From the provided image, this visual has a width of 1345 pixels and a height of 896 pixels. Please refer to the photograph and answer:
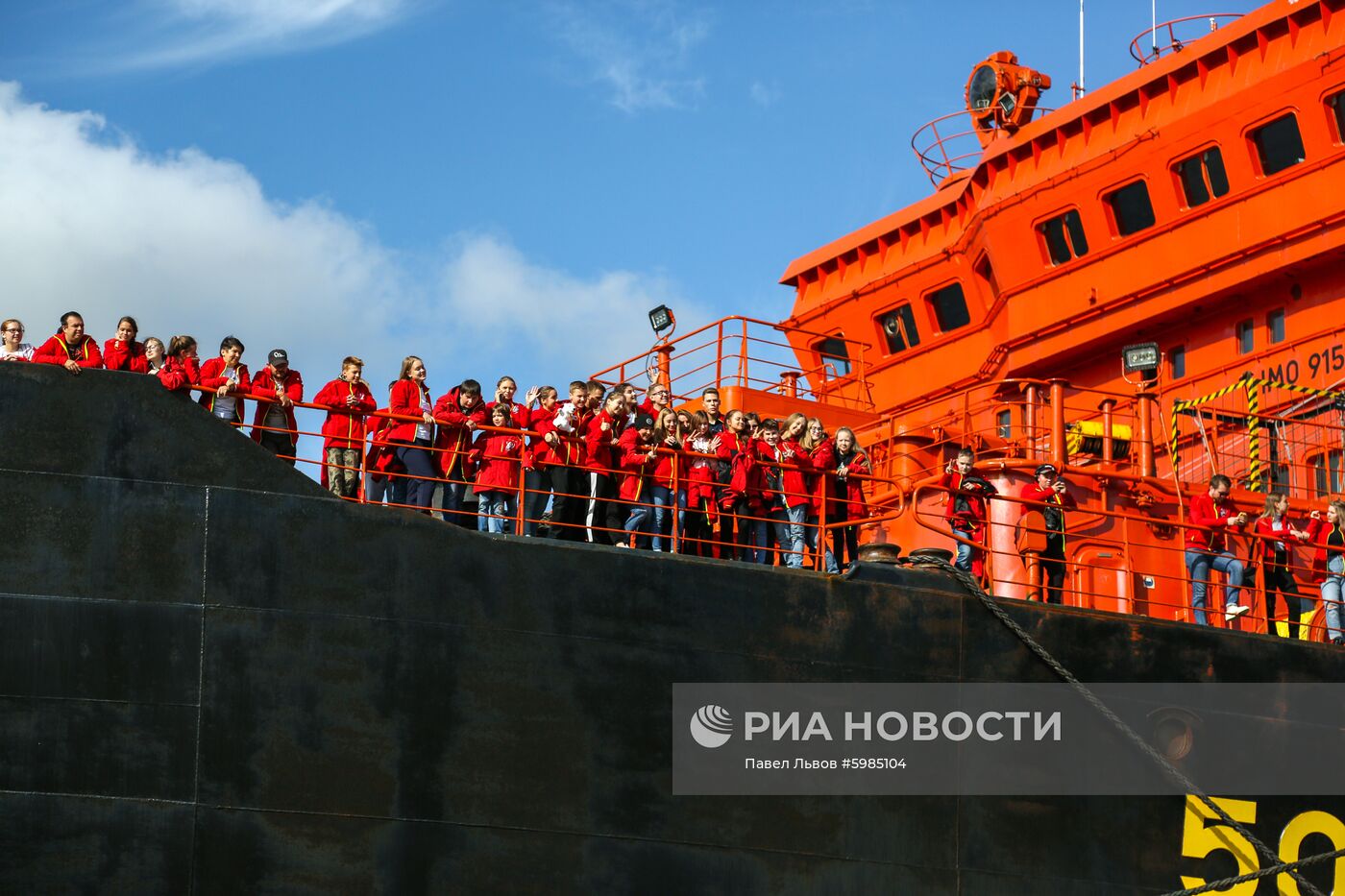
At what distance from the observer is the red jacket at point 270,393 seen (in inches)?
477

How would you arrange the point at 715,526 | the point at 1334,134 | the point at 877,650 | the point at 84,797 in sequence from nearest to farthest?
the point at 84,797 → the point at 877,650 → the point at 715,526 → the point at 1334,134

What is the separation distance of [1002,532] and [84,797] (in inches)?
299

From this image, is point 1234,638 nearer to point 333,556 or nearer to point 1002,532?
point 1002,532

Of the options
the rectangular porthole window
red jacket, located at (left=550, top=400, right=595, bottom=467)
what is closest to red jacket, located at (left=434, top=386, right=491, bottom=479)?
red jacket, located at (left=550, top=400, right=595, bottom=467)

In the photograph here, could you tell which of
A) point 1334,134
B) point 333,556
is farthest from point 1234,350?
point 333,556

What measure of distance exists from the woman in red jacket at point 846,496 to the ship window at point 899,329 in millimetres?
8982

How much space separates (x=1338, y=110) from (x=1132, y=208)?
2486 mm

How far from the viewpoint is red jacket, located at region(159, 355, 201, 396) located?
11.5m

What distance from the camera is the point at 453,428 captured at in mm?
12648

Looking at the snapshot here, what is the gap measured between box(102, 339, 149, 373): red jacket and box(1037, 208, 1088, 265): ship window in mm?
11662

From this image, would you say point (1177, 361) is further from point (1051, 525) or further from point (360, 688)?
point (360, 688)

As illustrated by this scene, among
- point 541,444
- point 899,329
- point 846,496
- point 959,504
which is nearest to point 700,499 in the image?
point 846,496

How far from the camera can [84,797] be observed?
10.6m

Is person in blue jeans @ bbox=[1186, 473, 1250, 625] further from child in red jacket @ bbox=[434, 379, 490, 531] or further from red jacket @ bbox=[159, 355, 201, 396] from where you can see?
red jacket @ bbox=[159, 355, 201, 396]
